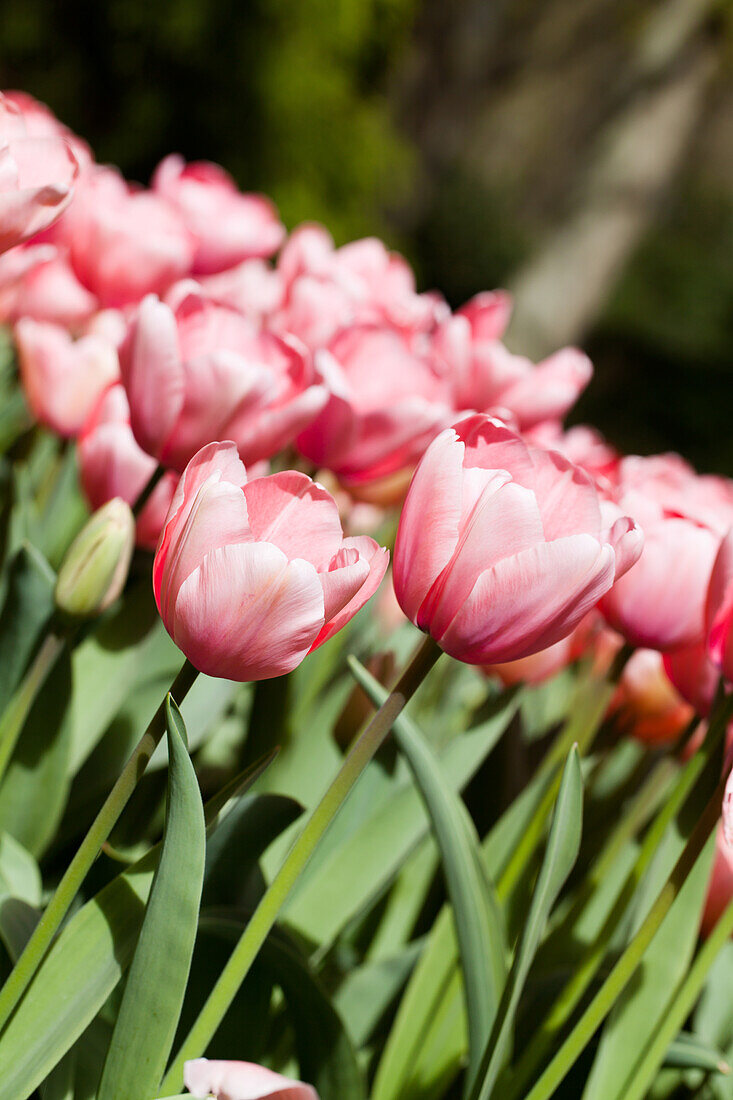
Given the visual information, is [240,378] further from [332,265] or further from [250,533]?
[332,265]

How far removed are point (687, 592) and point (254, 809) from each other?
8.3 inches

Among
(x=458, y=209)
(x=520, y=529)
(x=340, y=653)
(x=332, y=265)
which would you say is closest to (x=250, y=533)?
(x=520, y=529)

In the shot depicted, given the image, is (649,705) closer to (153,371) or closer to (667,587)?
(667,587)

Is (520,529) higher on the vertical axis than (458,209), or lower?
lower

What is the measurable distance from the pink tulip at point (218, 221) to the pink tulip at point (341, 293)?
3cm

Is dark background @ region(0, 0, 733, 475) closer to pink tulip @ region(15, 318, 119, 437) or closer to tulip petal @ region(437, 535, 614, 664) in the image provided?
pink tulip @ region(15, 318, 119, 437)

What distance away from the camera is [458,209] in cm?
653

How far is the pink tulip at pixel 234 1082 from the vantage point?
31 cm

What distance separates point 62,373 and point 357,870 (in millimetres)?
361

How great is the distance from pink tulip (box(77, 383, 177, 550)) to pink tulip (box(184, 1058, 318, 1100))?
0.28 meters

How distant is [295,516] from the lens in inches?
13.2

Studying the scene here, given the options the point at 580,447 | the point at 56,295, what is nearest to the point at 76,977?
the point at 56,295

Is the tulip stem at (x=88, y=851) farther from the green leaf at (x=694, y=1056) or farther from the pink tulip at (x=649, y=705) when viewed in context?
the pink tulip at (x=649, y=705)

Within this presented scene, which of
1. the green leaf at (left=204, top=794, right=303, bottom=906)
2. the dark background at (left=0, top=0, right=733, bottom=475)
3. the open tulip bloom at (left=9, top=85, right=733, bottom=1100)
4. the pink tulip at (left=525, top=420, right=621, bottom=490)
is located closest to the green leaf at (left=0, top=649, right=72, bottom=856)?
the open tulip bloom at (left=9, top=85, right=733, bottom=1100)
